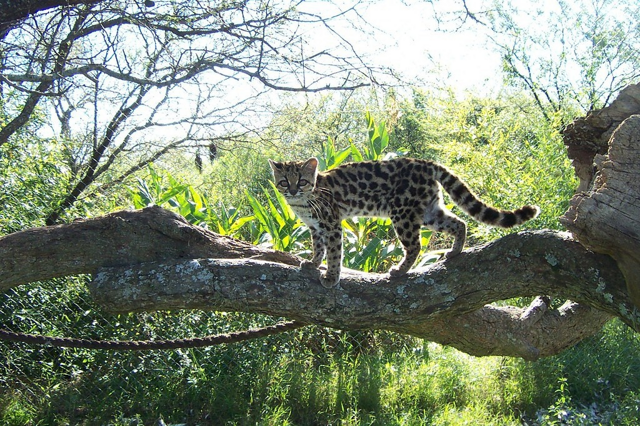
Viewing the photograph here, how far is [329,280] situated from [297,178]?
1.20m

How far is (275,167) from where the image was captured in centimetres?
519

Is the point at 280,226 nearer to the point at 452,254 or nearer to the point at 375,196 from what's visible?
the point at 375,196

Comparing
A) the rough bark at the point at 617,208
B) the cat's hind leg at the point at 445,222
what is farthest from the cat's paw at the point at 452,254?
the rough bark at the point at 617,208

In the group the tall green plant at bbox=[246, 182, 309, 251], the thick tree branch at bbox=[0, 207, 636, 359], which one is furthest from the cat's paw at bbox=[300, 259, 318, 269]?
the tall green plant at bbox=[246, 182, 309, 251]

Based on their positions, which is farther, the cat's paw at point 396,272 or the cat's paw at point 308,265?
the cat's paw at point 308,265

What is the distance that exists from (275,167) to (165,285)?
164cm

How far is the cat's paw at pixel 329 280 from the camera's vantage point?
13.4 ft

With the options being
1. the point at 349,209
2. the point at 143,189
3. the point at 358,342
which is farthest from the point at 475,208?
the point at 143,189

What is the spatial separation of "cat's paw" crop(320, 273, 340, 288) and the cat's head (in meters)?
1.00

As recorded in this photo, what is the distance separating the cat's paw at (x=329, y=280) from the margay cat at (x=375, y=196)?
0.37 meters

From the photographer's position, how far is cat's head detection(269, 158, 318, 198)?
16.4 ft

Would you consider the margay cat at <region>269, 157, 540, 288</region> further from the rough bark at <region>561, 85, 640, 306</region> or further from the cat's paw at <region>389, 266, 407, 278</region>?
the rough bark at <region>561, 85, 640, 306</region>

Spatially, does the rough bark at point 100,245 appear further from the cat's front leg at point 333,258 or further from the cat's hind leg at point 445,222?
the cat's hind leg at point 445,222

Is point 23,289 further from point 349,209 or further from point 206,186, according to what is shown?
point 206,186
